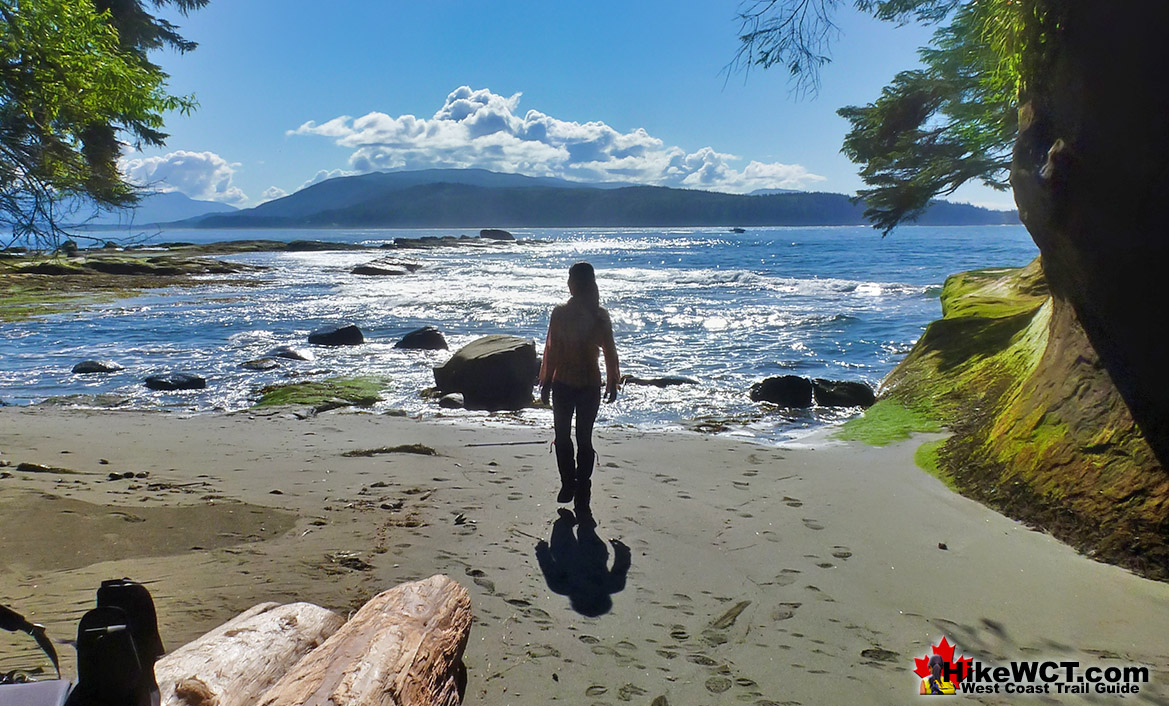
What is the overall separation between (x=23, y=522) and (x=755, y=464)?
5795 mm

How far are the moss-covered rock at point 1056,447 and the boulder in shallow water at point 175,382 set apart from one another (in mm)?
10964

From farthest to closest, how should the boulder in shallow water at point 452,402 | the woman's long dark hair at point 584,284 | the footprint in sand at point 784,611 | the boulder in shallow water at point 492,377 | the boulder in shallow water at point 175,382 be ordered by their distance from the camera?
the boulder in shallow water at point 175,382
the boulder in shallow water at point 492,377
the boulder in shallow water at point 452,402
the woman's long dark hair at point 584,284
the footprint in sand at point 784,611

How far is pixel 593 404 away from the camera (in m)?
5.75

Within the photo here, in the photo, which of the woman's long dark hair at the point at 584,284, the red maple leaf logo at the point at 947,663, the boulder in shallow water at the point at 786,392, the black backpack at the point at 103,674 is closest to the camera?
the black backpack at the point at 103,674

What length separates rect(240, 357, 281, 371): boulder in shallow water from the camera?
14.0 m

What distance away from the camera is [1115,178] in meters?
4.55

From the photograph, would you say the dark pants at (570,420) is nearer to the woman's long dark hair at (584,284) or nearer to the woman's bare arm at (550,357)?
the woman's bare arm at (550,357)

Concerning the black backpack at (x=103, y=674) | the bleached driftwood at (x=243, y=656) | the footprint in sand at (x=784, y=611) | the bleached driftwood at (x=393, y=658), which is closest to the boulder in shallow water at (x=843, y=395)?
the footprint in sand at (x=784, y=611)

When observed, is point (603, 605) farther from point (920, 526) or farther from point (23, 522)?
point (23, 522)

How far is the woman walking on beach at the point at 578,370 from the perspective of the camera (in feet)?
18.6

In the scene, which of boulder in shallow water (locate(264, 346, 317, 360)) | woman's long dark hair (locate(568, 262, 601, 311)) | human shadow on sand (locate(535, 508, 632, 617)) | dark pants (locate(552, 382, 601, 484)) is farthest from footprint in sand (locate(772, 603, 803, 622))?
boulder in shallow water (locate(264, 346, 317, 360))

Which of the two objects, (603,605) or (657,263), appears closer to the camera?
(603,605)

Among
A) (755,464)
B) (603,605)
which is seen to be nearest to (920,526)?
(755,464)

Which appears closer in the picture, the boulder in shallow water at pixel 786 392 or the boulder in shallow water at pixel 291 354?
the boulder in shallow water at pixel 786 392
